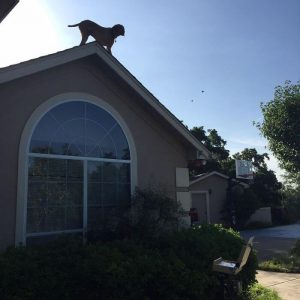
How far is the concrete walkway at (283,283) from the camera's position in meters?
8.70

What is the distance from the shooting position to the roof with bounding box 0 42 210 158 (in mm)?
7434

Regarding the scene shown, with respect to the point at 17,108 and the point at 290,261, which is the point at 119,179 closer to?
the point at 17,108

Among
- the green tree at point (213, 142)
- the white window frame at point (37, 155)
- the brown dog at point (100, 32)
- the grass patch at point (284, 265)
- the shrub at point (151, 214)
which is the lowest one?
the grass patch at point (284, 265)

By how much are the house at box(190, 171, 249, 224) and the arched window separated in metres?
17.4

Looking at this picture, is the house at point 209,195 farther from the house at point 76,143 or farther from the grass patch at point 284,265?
the house at point 76,143

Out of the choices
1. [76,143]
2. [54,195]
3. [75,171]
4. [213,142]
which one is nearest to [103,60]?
[76,143]

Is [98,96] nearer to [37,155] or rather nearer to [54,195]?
[37,155]

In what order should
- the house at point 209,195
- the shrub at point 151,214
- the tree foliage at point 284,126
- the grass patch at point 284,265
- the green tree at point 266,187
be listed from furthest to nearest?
the green tree at point 266,187 < the house at point 209,195 < the tree foliage at point 284,126 < the grass patch at point 284,265 < the shrub at point 151,214

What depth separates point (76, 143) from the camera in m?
8.62

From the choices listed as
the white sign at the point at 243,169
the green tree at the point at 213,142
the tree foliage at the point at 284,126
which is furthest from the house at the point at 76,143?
the green tree at the point at 213,142

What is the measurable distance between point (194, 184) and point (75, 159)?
1898 cm

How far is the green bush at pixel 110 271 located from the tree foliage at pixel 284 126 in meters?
10.5

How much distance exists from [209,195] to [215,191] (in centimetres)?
73

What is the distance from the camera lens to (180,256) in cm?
754
